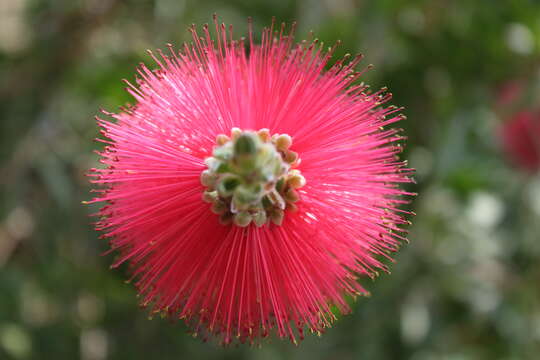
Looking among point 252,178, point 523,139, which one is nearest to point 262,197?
point 252,178

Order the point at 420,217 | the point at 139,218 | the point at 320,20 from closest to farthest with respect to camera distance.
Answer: the point at 139,218 → the point at 320,20 → the point at 420,217

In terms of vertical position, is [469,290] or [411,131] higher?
[411,131]

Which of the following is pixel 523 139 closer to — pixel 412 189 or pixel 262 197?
pixel 412 189

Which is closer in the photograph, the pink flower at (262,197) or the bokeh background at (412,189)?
the pink flower at (262,197)

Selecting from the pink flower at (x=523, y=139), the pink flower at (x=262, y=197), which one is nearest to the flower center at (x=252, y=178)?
the pink flower at (x=262, y=197)

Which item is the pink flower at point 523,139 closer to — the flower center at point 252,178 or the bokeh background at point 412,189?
the bokeh background at point 412,189

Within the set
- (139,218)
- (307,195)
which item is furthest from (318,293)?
(139,218)

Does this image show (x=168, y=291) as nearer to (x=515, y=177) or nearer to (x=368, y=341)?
(x=368, y=341)

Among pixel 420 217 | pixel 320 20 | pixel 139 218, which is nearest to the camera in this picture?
pixel 139 218
